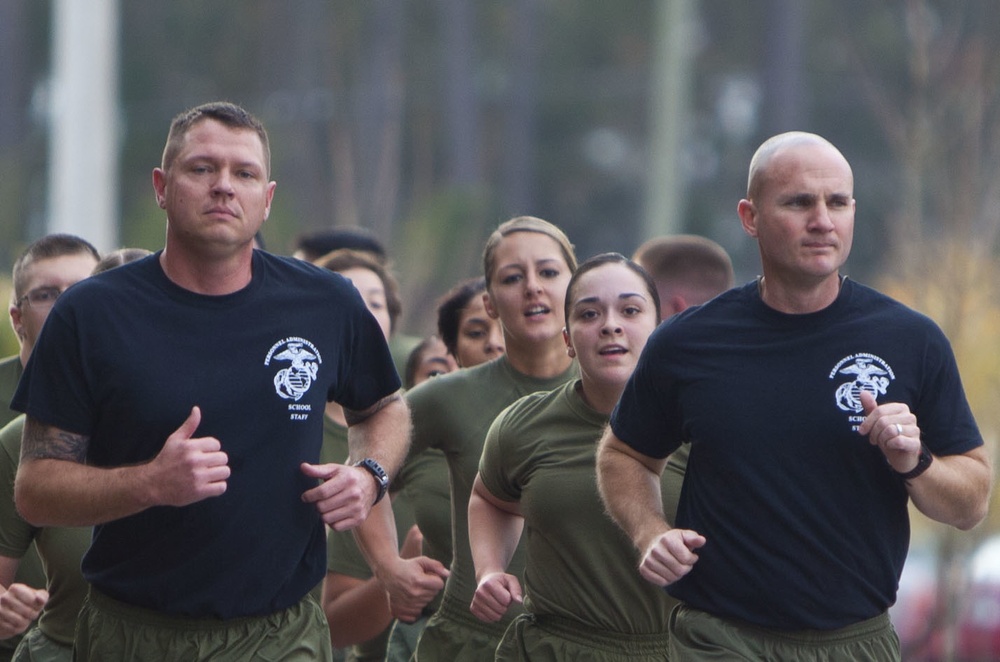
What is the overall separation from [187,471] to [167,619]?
0.67 meters

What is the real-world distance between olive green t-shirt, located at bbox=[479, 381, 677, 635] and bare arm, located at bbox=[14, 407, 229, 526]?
134 cm

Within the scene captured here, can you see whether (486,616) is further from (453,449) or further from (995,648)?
(995,648)

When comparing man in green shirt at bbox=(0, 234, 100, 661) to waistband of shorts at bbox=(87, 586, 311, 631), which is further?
man in green shirt at bbox=(0, 234, 100, 661)

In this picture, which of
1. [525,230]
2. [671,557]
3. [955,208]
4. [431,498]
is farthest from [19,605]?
[955,208]

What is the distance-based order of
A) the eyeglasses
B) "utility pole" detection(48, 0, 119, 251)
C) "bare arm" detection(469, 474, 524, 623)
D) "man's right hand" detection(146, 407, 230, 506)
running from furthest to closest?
"utility pole" detection(48, 0, 119, 251) < the eyeglasses < "bare arm" detection(469, 474, 524, 623) < "man's right hand" detection(146, 407, 230, 506)

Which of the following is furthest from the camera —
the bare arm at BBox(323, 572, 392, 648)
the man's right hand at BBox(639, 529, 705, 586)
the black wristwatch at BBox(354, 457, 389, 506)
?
the bare arm at BBox(323, 572, 392, 648)

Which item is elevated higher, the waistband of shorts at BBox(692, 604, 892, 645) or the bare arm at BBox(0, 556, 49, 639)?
the waistband of shorts at BBox(692, 604, 892, 645)

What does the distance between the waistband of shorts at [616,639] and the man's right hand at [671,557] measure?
855 millimetres

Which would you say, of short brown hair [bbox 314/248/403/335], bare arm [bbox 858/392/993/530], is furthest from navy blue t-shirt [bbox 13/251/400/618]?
short brown hair [bbox 314/248/403/335]

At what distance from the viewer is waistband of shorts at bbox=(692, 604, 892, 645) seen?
4816 mm

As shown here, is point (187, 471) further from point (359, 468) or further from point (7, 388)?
point (7, 388)

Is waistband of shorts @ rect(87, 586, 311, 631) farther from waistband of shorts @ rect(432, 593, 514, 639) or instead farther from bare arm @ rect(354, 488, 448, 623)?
waistband of shorts @ rect(432, 593, 514, 639)

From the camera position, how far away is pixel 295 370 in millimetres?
4961

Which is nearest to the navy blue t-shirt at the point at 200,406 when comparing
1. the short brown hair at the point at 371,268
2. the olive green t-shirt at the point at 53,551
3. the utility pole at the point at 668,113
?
the olive green t-shirt at the point at 53,551
